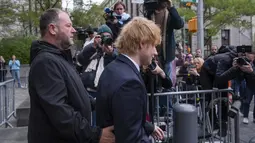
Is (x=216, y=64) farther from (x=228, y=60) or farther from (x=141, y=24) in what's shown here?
(x=141, y=24)

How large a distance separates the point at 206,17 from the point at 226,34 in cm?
1287

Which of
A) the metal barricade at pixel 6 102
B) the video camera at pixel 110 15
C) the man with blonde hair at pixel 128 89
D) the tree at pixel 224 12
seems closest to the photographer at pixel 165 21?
the video camera at pixel 110 15

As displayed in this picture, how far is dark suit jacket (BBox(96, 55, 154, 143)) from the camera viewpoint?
2.01 m

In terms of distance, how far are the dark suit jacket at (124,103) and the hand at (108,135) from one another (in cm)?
3

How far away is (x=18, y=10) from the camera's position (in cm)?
2656

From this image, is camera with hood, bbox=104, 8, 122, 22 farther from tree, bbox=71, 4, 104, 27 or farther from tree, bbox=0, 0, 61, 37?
tree, bbox=71, 4, 104, 27

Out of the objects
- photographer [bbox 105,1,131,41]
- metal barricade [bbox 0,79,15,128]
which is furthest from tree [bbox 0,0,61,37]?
photographer [bbox 105,1,131,41]

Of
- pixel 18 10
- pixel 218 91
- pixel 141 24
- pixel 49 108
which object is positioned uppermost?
pixel 18 10

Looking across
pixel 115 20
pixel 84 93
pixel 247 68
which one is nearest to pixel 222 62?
pixel 247 68

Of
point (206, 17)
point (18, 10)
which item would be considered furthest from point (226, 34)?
point (18, 10)

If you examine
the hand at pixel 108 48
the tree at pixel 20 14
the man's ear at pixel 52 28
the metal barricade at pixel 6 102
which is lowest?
the metal barricade at pixel 6 102

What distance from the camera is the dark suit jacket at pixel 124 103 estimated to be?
201 centimetres

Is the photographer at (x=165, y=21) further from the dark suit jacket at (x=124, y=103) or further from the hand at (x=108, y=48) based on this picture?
the dark suit jacket at (x=124, y=103)

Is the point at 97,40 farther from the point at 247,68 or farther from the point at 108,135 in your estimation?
the point at 108,135
